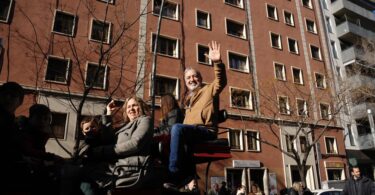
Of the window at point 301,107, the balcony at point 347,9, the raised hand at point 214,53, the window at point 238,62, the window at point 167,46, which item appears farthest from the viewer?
the balcony at point 347,9

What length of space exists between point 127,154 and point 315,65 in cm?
2857

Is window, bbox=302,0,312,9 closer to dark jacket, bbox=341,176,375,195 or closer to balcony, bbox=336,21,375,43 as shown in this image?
balcony, bbox=336,21,375,43

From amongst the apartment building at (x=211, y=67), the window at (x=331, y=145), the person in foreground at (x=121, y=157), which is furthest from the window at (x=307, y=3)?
the person in foreground at (x=121, y=157)

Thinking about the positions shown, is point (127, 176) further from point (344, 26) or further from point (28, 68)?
point (344, 26)

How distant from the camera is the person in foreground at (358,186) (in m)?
7.09

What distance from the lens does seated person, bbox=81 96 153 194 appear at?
296 centimetres

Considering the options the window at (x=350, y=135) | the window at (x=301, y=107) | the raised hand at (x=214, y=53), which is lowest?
the raised hand at (x=214, y=53)

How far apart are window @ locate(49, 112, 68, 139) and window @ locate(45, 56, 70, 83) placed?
6.23ft

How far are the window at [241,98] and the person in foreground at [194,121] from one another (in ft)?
59.0

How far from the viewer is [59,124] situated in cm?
1584

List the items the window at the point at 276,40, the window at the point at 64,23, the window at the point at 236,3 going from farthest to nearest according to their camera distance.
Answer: the window at the point at 276,40, the window at the point at 236,3, the window at the point at 64,23

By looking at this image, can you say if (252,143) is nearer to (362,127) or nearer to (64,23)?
(64,23)

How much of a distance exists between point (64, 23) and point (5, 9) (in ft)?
9.66

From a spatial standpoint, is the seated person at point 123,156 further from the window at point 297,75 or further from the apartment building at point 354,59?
the window at point 297,75
